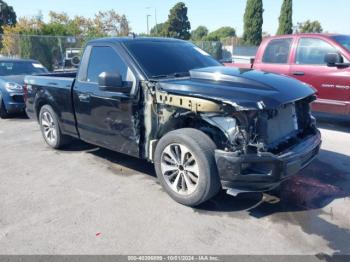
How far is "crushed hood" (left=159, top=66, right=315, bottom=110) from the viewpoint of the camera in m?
3.41

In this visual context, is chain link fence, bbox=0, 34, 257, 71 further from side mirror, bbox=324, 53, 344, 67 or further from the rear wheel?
side mirror, bbox=324, 53, 344, 67

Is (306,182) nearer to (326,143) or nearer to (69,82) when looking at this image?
(326,143)

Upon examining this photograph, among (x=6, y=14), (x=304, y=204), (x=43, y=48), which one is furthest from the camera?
(x=6, y=14)

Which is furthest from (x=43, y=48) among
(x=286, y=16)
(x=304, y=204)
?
(x=286, y=16)

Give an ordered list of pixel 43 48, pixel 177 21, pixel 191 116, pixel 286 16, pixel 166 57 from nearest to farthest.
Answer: pixel 191 116
pixel 166 57
pixel 43 48
pixel 286 16
pixel 177 21

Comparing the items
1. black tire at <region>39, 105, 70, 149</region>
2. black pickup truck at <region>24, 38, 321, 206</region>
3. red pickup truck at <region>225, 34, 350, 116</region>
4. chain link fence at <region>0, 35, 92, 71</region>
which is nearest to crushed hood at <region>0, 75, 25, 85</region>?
black tire at <region>39, 105, 70, 149</region>

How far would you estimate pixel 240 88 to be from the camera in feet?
11.9

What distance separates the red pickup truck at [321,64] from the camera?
692cm

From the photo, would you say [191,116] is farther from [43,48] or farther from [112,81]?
[43,48]

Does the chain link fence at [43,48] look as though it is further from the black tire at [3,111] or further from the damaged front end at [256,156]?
the damaged front end at [256,156]

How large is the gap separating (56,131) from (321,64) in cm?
537

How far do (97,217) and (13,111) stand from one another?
6.54m

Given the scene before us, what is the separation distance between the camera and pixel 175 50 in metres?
4.97

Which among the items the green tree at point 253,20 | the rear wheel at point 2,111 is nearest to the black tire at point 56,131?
the rear wheel at point 2,111
